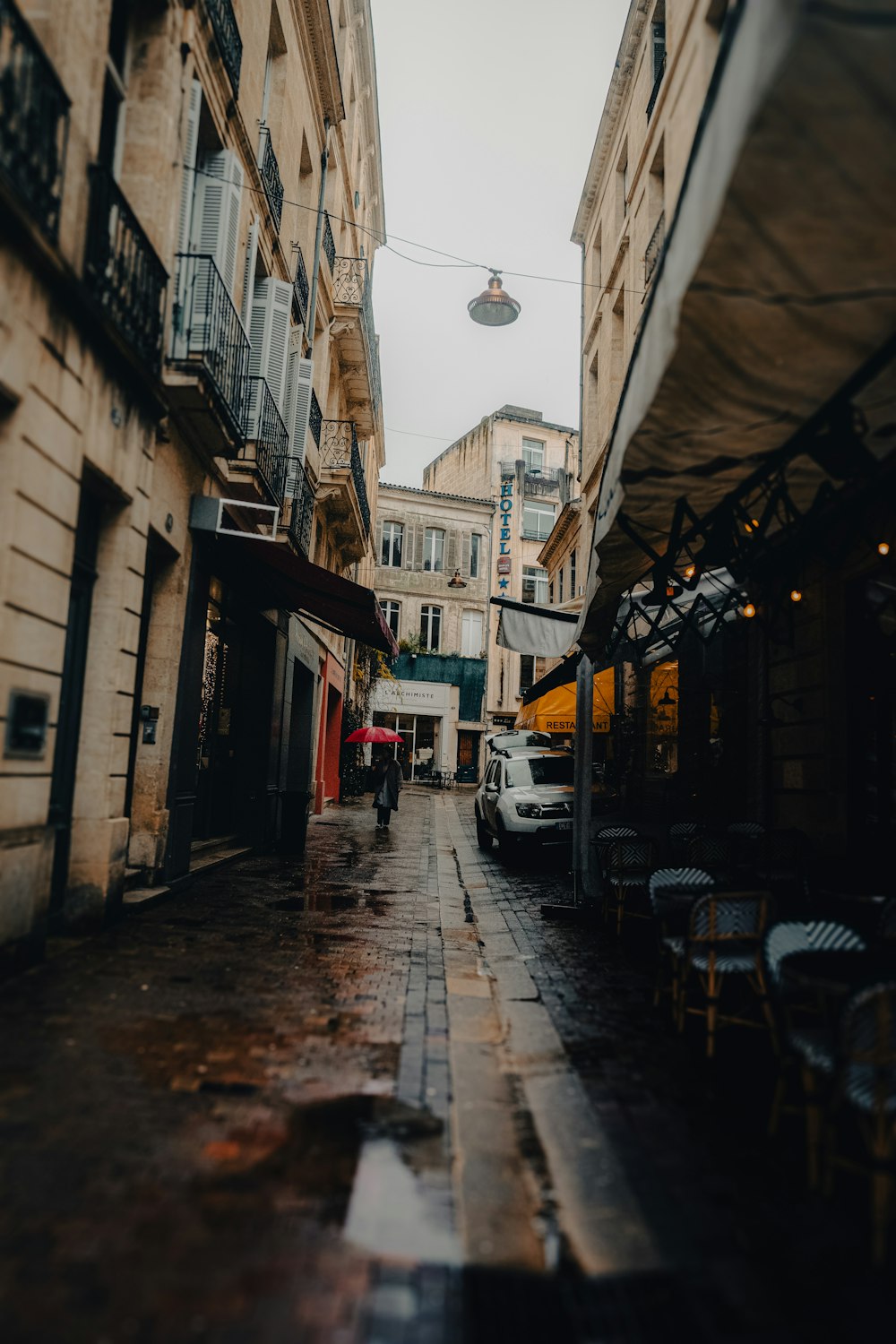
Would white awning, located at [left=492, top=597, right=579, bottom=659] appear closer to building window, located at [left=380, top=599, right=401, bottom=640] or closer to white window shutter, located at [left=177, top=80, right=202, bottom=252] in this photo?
white window shutter, located at [left=177, top=80, right=202, bottom=252]

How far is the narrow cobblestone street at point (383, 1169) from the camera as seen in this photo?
237 centimetres

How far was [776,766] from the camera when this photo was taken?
30.8 ft

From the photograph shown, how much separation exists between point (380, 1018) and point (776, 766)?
238 inches

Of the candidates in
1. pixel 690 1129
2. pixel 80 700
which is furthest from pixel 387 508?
pixel 690 1129

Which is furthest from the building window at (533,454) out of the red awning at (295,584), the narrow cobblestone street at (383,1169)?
the narrow cobblestone street at (383,1169)

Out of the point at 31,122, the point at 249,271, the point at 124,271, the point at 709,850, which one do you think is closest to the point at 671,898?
the point at 709,850

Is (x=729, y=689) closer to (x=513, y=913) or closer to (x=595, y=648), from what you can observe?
(x=595, y=648)

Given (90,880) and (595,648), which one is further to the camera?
(595,648)

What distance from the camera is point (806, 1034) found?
3.33 meters

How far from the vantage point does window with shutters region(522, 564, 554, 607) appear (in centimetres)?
4234

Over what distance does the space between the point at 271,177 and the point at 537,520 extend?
3220 centimetres

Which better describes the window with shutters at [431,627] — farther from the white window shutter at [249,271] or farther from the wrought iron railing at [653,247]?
the white window shutter at [249,271]

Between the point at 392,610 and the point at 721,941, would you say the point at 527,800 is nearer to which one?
the point at 721,941

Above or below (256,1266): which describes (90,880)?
above
